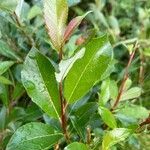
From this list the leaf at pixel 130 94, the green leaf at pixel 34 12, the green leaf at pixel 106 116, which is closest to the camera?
the green leaf at pixel 106 116

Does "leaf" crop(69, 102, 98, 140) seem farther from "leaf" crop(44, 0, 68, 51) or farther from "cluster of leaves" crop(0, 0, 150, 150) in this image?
"leaf" crop(44, 0, 68, 51)

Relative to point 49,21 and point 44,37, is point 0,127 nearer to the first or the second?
point 44,37

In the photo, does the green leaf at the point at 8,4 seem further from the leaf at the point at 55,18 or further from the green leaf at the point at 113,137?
the green leaf at the point at 113,137

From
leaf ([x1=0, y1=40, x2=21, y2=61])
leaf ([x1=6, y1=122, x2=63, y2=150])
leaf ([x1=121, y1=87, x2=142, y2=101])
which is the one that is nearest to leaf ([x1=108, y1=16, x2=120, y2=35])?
leaf ([x1=121, y1=87, x2=142, y2=101])

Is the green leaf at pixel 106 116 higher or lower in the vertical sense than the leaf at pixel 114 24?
higher

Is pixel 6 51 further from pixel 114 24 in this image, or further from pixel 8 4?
pixel 114 24

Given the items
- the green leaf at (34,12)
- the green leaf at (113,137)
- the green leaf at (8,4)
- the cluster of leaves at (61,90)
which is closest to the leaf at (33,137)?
the cluster of leaves at (61,90)

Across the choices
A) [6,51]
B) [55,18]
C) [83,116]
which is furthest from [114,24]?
[55,18]

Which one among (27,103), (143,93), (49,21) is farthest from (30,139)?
(143,93)
